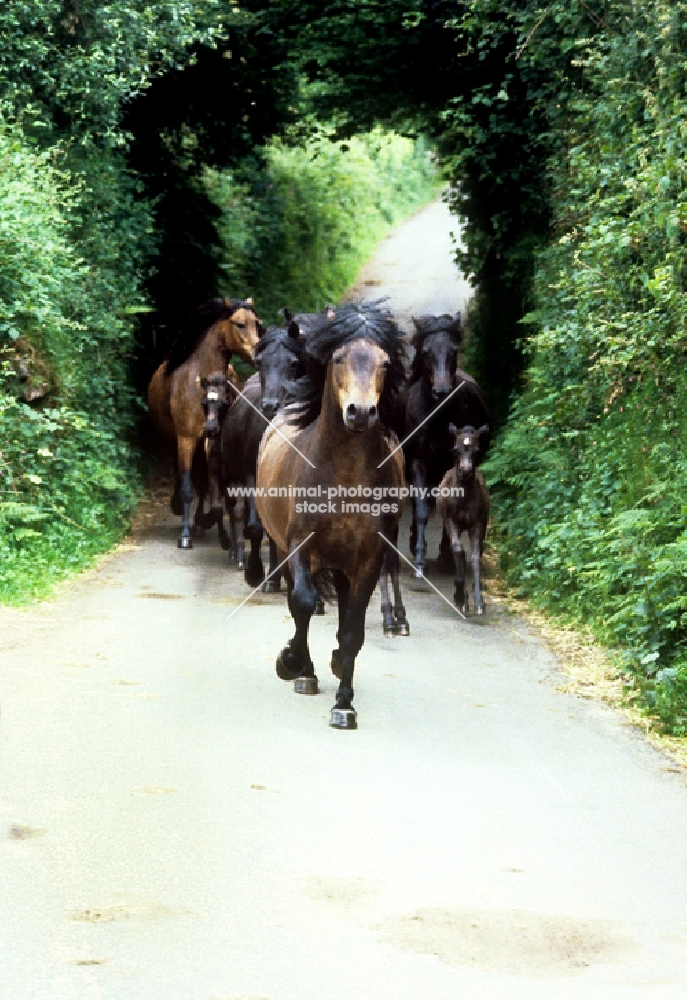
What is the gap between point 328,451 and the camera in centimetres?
873

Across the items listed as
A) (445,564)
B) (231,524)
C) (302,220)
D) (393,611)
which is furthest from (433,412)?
(302,220)

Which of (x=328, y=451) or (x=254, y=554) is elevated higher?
(x=328, y=451)

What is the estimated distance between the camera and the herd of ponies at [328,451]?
862 cm

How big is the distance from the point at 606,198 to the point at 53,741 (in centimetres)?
710

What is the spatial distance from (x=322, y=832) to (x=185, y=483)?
10.3 metres

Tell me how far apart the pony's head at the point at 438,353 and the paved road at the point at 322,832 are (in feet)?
13.9

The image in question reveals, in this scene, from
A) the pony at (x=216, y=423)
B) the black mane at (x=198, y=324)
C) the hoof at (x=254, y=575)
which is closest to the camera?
the hoof at (x=254, y=575)

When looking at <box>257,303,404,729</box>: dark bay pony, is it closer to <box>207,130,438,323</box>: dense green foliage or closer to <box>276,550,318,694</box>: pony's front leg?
<box>276,550,318,694</box>: pony's front leg

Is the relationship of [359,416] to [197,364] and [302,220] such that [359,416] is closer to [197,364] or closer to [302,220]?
[197,364]

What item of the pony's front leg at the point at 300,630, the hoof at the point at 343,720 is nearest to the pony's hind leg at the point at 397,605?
the pony's front leg at the point at 300,630

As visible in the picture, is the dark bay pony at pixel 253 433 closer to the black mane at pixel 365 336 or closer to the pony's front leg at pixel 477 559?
→ the pony's front leg at pixel 477 559

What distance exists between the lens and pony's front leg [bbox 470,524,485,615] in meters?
12.4

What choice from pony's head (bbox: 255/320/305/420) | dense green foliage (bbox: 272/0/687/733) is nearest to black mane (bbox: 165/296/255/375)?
pony's head (bbox: 255/320/305/420)

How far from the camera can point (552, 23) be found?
14523 millimetres
